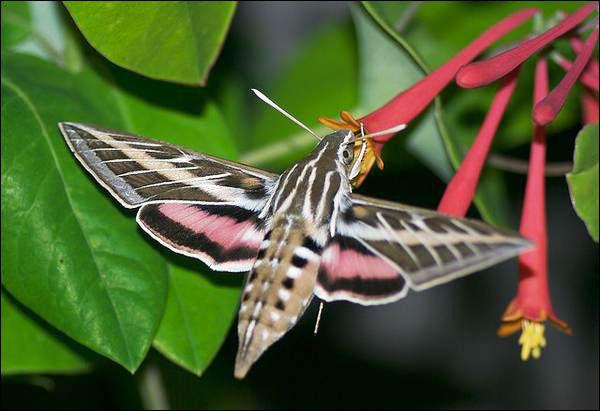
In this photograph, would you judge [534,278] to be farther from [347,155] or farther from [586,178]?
[347,155]

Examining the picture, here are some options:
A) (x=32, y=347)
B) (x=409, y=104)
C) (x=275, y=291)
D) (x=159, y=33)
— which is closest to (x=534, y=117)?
(x=409, y=104)

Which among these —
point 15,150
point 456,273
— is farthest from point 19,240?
point 456,273

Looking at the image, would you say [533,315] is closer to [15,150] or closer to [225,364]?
[15,150]

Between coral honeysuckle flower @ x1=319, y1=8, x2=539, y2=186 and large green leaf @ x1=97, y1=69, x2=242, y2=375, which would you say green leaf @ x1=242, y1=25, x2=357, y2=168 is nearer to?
large green leaf @ x1=97, y1=69, x2=242, y2=375

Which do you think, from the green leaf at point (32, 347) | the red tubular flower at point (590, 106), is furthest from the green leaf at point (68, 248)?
the red tubular flower at point (590, 106)

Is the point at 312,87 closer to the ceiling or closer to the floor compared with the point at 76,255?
closer to the ceiling
